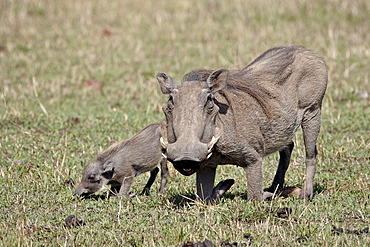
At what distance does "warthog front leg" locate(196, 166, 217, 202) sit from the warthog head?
0.57 metres

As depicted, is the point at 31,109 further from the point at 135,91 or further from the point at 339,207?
the point at 339,207

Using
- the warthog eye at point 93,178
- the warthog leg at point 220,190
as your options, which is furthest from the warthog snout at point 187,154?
the warthog eye at point 93,178

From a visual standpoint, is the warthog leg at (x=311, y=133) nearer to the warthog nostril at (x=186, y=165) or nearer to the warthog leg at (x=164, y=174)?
the warthog leg at (x=164, y=174)

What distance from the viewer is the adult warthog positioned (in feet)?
13.8

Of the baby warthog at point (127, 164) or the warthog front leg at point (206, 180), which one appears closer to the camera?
the warthog front leg at point (206, 180)

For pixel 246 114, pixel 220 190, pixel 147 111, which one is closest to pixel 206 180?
pixel 220 190

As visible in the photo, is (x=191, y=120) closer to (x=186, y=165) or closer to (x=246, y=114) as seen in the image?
(x=186, y=165)

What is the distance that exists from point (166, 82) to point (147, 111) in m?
3.96

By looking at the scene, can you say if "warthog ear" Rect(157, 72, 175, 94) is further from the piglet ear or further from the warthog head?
the piglet ear

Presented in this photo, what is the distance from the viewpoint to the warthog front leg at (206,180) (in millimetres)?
4949

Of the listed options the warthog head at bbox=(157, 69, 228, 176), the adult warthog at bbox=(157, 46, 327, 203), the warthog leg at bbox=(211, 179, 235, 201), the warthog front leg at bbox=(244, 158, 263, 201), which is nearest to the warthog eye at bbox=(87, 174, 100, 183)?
the adult warthog at bbox=(157, 46, 327, 203)

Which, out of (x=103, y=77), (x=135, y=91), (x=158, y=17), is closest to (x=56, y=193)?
(x=135, y=91)

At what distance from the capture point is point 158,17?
1273cm

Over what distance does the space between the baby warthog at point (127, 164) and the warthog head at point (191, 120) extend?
5.28 ft
